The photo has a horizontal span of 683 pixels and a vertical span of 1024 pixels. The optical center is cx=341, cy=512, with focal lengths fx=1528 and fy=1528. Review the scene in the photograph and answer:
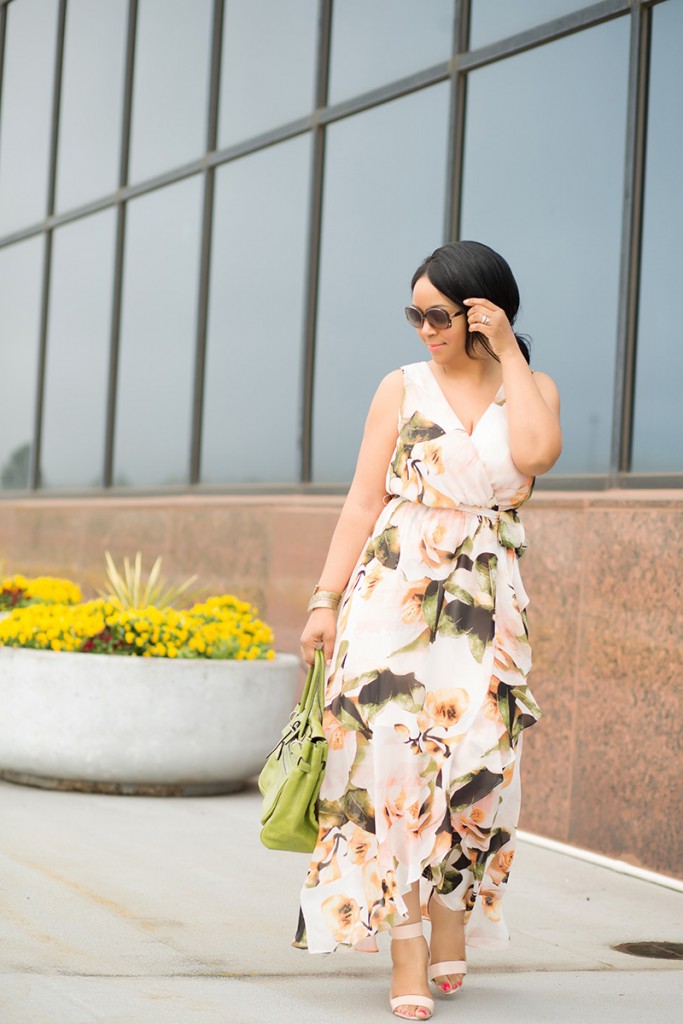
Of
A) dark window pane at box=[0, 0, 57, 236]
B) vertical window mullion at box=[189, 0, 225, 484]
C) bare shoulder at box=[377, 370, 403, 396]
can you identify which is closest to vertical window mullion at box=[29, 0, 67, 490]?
dark window pane at box=[0, 0, 57, 236]

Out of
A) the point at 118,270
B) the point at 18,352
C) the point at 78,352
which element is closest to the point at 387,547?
the point at 118,270

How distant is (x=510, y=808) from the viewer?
3604 millimetres

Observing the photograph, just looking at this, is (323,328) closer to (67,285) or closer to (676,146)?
(676,146)

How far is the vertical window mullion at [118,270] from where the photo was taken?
35.6 ft

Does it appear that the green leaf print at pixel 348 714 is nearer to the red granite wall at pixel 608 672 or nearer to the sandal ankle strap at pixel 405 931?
the sandal ankle strap at pixel 405 931

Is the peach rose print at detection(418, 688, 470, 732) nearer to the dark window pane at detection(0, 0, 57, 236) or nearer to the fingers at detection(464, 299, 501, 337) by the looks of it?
the fingers at detection(464, 299, 501, 337)

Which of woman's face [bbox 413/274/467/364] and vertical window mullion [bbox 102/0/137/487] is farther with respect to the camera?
vertical window mullion [bbox 102/0/137/487]

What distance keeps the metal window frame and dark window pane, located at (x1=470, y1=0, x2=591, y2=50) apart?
0.15ft

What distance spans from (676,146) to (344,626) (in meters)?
3.17

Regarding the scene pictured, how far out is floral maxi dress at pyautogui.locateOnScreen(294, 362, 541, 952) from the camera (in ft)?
11.4

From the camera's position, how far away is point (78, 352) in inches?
451

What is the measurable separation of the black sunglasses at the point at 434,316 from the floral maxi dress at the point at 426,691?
0.16 meters

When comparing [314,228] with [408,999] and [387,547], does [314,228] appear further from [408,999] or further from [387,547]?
[408,999]

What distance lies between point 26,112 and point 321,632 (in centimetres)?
1005
